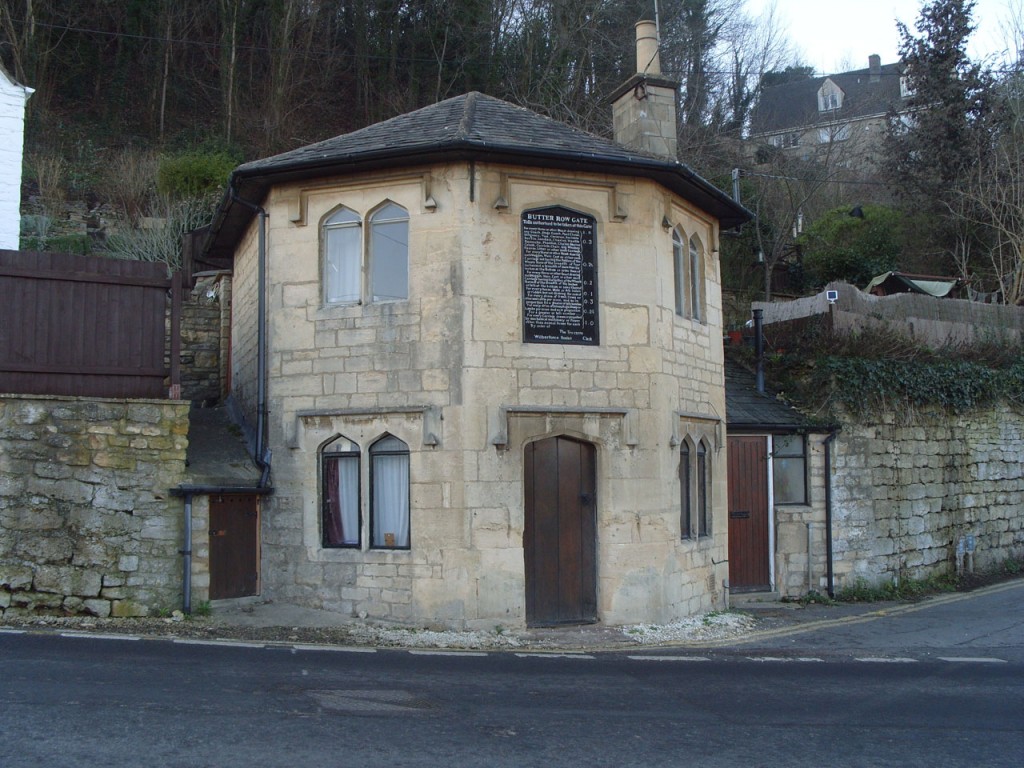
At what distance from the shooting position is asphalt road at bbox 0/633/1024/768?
6.66 m

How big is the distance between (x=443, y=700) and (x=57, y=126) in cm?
2688

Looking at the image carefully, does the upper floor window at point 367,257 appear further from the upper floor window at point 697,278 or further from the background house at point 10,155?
the background house at point 10,155

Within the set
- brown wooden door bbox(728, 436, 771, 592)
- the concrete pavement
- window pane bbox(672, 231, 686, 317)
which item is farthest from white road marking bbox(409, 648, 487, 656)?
brown wooden door bbox(728, 436, 771, 592)

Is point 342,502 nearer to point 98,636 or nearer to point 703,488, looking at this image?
point 98,636

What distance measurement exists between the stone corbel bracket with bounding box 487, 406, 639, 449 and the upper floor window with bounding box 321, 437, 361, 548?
73.6 inches

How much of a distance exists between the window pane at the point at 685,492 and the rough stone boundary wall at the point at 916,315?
524 centimetres

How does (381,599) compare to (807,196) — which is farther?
(807,196)

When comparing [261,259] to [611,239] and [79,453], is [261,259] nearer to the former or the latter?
[79,453]

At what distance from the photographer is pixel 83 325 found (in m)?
13.0

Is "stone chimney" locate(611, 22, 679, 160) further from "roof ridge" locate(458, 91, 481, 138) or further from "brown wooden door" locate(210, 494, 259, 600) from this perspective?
"brown wooden door" locate(210, 494, 259, 600)

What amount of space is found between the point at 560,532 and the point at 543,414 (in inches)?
59.2

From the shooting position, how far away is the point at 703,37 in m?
31.7

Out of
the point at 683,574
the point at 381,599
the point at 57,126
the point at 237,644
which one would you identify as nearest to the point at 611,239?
the point at 683,574

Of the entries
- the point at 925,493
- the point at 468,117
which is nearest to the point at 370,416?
the point at 468,117
